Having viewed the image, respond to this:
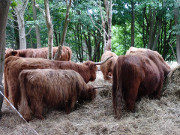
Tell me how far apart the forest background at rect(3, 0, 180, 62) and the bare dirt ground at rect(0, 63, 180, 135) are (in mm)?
2903

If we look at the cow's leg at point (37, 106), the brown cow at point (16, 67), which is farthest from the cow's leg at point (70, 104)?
the brown cow at point (16, 67)

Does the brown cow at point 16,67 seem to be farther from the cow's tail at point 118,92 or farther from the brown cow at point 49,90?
the cow's tail at point 118,92

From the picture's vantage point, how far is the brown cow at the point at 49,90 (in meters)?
3.31

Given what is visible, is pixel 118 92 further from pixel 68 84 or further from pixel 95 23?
pixel 95 23

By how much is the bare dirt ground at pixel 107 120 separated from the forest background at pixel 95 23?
9.52ft

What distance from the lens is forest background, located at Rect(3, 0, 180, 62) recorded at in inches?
335

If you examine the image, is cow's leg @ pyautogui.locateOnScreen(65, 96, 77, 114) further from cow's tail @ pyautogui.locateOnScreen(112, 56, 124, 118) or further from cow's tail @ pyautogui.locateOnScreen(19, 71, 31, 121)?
cow's tail @ pyautogui.locateOnScreen(112, 56, 124, 118)

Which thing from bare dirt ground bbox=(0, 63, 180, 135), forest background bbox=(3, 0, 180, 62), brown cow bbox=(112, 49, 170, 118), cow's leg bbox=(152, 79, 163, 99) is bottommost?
bare dirt ground bbox=(0, 63, 180, 135)

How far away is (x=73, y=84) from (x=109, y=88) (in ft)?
3.91

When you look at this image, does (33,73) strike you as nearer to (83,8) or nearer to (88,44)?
(83,8)

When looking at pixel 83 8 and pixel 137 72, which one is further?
pixel 83 8

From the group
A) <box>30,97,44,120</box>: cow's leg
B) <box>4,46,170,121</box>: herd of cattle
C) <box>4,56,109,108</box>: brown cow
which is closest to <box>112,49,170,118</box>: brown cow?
<box>4,46,170,121</box>: herd of cattle

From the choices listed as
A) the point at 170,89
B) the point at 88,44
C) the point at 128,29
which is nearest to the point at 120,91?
the point at 170,89

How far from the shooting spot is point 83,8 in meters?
9.88
